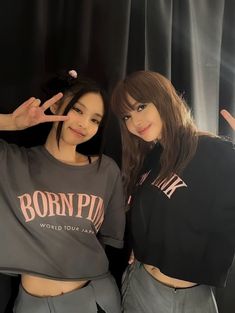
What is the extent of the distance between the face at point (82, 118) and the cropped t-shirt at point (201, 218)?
0.98 feet

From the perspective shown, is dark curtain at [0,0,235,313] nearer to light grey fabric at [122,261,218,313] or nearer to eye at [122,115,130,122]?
eye at [122,115,130,122]

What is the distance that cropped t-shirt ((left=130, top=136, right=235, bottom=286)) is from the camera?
1100 mm

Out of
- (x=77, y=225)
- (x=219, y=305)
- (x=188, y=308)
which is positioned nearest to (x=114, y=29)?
(x=77, y=225)

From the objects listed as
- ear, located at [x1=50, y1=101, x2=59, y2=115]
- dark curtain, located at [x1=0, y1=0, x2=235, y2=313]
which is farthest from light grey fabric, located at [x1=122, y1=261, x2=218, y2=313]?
ear, located at [x1=50, y1=101, x2=59, y2=115]

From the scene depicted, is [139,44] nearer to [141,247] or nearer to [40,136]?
[40,136]

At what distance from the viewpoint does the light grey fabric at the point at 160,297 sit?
110 centimetres

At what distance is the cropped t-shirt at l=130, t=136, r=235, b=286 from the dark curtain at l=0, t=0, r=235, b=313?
346 mm

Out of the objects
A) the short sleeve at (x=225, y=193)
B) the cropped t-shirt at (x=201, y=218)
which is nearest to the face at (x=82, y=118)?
the cropped t-shirt at (x=201, y=218)

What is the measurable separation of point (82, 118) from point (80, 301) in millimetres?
549

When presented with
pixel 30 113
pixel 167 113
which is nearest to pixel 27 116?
pixel 30 113

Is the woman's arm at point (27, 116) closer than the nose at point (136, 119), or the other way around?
the woman's arm at point (27, 116)

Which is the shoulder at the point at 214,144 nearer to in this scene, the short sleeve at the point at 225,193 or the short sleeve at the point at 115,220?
the short sleeve at the point at 225,193

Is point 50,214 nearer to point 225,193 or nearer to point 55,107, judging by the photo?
point 55,107

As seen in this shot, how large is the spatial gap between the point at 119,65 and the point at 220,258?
742 mm
